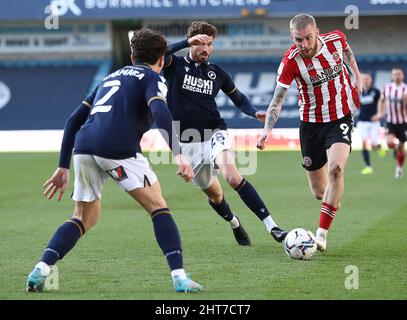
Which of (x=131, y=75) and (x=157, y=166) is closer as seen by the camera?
(x=131, y=75)

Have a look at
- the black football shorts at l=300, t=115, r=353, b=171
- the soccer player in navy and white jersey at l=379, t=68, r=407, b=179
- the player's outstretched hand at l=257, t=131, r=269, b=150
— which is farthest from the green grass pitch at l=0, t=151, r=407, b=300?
the soccer player in navy and white jersey at l=379, t=68, r=407, b=179

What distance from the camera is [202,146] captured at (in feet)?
30.9

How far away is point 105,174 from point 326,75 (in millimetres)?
3074

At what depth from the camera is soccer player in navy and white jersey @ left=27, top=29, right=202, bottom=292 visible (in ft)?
20.9

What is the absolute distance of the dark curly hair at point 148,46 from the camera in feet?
21.2

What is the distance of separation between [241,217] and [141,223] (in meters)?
1.49

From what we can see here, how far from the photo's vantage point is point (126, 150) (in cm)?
638

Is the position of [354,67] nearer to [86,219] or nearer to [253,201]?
[253,201]

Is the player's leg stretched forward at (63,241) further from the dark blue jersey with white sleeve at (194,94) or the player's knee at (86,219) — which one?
the dark blue jersey with white sleeve at (194,94)

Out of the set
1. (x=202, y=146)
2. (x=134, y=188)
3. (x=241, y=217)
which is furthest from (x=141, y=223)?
(x=134, y=188)

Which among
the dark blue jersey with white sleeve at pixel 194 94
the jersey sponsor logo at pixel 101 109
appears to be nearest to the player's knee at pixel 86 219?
the jersey sponsor logo at pixel 101 109

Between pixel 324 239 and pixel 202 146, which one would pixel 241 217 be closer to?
pixel 202 146

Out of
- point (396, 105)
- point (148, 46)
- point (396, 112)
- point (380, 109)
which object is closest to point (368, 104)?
point (380, 109)
